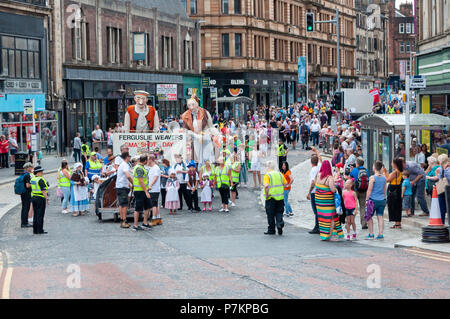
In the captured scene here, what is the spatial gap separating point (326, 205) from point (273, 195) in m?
1.30

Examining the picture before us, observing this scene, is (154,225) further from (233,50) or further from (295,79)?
(295,79)

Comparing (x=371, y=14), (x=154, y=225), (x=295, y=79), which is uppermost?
(x=371, y=14)

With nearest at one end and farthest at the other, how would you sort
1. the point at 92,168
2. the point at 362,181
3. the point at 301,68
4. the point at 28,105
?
the point at 362,181 → the point at 92,168 → the point at 28,105 → the point at 301,68

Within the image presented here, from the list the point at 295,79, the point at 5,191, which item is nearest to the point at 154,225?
the point at 5,191

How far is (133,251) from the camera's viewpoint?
1636 centimetres

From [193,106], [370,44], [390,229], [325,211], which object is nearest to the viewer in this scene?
[325,211]

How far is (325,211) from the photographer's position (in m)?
18.1

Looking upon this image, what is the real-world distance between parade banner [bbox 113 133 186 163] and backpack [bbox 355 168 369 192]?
6319 mm

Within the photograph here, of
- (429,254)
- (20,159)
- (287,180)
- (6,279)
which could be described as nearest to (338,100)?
(20,159)

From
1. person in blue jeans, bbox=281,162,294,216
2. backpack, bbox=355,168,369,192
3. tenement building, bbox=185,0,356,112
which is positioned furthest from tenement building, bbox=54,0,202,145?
backpack, bbox=355,168,369,192

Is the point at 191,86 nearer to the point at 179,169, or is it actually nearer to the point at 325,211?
the point at 179,169

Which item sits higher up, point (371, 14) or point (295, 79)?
point (371, 14)

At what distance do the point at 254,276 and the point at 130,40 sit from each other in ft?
155

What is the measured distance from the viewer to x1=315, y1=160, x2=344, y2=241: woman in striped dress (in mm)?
17828
